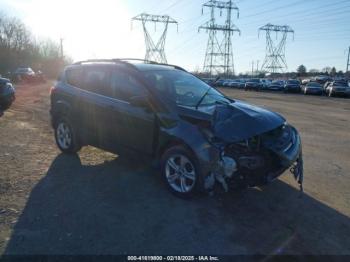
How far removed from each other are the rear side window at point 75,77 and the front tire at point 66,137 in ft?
2.30

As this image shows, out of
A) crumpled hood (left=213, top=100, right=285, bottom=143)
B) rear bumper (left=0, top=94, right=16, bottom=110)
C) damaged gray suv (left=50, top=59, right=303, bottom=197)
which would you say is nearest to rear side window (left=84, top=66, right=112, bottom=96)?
damaged gray suv (left=50, top=59, right=303, bottom=197)

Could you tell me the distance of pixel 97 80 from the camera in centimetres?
647

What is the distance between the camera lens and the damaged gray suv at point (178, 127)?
462 cm

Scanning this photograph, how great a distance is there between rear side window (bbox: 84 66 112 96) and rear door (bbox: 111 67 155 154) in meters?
0.16

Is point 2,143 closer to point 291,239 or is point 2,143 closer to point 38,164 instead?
point 38,164

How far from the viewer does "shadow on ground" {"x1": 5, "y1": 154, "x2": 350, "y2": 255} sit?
3803mm

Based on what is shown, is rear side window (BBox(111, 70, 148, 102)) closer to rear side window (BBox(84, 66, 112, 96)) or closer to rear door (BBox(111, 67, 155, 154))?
rear door (BBox(111, 67, 155, 154))

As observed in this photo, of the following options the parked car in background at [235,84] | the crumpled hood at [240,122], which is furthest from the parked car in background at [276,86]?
the crumpled hood at [240,122]

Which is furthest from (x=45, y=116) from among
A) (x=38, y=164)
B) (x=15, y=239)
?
(x=15, y=239)

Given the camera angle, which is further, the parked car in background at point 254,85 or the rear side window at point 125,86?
the parked car in background at point 254,85

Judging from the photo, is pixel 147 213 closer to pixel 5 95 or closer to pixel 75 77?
pixel 75 77

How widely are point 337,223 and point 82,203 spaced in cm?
314

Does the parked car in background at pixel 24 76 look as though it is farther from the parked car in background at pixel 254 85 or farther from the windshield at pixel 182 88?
the windshield at pixel 182 88

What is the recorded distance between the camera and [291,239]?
13.1ft
